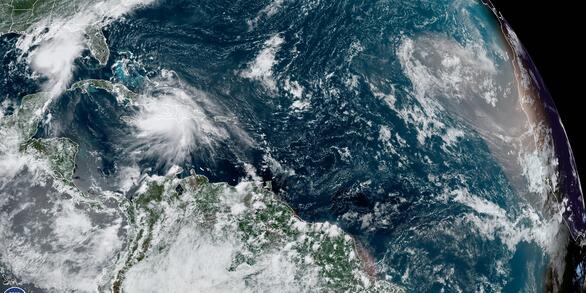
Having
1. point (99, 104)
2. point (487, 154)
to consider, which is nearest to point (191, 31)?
point (99, 104)

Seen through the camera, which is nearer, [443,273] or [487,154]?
[443,273]

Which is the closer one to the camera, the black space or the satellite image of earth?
the satellite image of earth

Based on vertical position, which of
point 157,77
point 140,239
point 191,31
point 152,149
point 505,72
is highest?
point 505,72

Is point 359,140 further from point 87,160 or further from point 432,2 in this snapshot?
point 87,160

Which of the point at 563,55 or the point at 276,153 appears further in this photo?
the point at 563,55

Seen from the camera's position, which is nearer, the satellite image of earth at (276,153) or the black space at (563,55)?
the satellite image of earth at (276,153)
